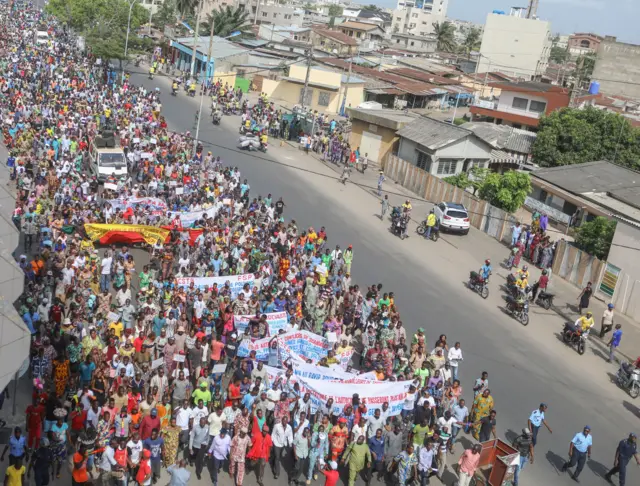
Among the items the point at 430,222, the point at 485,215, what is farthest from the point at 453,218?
the point at 485,215

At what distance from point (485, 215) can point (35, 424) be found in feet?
75.5

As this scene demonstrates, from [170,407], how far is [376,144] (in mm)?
31325

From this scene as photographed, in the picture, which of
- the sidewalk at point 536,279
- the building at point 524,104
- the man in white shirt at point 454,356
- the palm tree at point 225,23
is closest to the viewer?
the man in white shirt at point 454,356

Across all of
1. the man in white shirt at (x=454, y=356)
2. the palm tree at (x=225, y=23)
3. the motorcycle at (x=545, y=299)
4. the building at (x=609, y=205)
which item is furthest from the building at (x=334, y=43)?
the man in white shirt at (x=454, y=356)

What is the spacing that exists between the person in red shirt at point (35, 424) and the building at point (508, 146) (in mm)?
32253

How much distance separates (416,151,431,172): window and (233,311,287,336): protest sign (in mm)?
22226

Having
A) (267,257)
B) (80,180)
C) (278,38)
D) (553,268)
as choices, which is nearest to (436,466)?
(267,257)

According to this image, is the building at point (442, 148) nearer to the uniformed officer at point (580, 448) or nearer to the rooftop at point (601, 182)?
the rooftop at point (601, 182)

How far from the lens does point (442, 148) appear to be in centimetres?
3650

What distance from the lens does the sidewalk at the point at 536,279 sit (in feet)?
70.8

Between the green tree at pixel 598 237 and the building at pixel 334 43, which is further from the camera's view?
the building at pixel 334 43

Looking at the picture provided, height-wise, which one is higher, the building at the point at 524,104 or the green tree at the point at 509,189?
the building at the point at 524,104

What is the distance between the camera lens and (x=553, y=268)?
88.0ft

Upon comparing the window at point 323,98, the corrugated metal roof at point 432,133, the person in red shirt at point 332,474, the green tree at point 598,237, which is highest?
the corrugated metal roof at point 432,133
